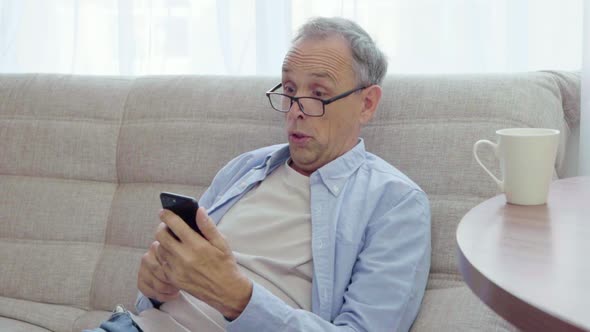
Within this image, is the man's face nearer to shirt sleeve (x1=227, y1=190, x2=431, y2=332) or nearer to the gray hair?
the gray hair

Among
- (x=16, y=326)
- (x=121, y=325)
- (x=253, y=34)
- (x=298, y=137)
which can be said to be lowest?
(x=16, y=326)

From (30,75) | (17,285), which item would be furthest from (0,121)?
(17,285)

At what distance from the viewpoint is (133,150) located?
6.88 ft

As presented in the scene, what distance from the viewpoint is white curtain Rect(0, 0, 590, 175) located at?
2.08m

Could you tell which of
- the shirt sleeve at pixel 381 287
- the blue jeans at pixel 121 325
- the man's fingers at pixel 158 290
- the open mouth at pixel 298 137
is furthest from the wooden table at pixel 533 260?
the blue jeans at pixel 121 325

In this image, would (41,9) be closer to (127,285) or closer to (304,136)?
(127,285)

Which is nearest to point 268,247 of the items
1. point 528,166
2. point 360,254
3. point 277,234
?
point 277,234

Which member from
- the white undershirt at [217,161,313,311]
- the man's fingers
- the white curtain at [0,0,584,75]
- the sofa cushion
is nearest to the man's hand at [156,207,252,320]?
the man's fingers

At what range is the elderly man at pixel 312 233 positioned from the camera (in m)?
1.31

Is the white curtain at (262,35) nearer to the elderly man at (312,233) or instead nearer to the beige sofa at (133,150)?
the beige sofa at (133,150)

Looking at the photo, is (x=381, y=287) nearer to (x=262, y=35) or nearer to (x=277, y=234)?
(x=277, y=234)

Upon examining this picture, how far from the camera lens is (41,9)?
9.07 ft

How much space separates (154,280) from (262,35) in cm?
117

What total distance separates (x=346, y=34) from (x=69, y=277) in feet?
3.26
